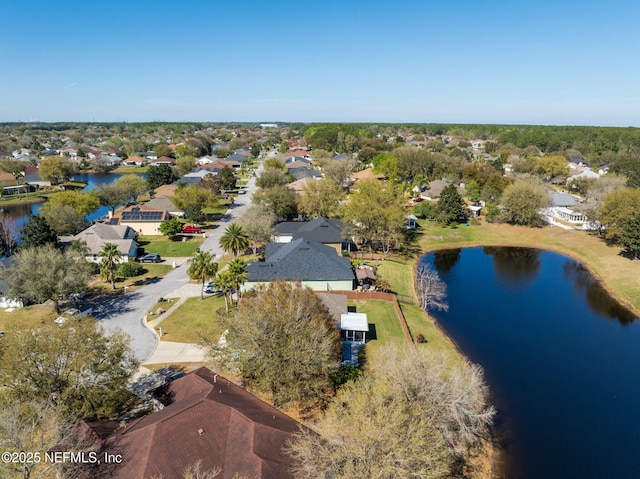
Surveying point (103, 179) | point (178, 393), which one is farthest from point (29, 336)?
point (103, 179)

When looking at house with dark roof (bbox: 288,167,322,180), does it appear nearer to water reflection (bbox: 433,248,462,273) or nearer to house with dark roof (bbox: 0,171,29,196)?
water reflection (bbox: 433,248,462,273)

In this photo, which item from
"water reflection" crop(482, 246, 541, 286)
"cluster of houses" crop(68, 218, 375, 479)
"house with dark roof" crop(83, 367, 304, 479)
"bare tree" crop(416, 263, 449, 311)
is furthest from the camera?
"water reflection" crop(482, 246, 541, 286)

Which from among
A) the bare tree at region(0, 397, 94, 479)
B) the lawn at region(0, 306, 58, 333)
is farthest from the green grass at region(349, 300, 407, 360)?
the lawn at region(0, 306, 58, 333)

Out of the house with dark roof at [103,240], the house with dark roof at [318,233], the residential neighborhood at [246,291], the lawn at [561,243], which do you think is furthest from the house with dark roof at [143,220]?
the lawn at [561,243]

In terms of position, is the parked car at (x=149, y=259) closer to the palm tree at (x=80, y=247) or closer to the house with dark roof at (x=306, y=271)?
the palm tree at (x=80, y=247)

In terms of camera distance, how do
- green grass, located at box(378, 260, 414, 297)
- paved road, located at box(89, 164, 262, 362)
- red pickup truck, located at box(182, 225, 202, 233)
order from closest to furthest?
1. paved road, located at box(89, 164, 262, 362)
2. green grass, located at box(378, 260, 414, 297)
3. red pickup truck, located at box(182, 225, 202, 233)

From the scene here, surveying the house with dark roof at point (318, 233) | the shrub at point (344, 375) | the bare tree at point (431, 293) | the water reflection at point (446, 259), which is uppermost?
the house with dark roof at point (318, 233)

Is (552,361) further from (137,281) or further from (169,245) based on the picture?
(169,245)

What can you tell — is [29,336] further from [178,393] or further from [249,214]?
[249,214]
